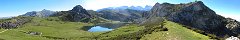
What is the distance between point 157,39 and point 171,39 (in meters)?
5.56

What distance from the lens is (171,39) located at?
77188 millimetres

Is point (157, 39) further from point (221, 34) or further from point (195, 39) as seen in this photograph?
point (221, 34)

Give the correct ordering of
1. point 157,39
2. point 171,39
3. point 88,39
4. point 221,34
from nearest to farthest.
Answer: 1. point 171,39
2. point 157,39
3. point 88,39
4. point 221,34

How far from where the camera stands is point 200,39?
81125 millimetres

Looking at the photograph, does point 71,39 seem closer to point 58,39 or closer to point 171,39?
point 58,39

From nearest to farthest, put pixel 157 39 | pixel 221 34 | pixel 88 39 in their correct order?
pixel 157 39 → pixel 88 39 → pixel 221 34

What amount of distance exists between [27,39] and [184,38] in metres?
119

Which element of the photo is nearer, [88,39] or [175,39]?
[175,39]

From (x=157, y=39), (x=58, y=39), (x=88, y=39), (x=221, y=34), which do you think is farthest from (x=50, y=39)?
(x=157, y=39)

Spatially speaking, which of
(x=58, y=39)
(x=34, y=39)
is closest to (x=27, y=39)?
(x=34, y=39)

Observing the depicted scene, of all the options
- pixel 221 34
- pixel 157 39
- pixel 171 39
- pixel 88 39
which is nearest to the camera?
pixel 171 39

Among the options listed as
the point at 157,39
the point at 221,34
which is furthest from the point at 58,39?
the point at 157,39

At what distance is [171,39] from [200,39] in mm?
8264

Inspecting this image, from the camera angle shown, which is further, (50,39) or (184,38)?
(50,39)
